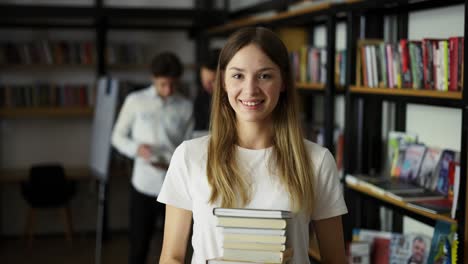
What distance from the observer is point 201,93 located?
14.1 ft

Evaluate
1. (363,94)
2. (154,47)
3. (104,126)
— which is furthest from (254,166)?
(154,47)

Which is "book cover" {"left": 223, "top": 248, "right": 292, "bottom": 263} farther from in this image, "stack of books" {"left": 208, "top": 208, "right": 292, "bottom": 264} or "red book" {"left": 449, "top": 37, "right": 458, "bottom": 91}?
"red book" {"left": 449, "top": 37, "right": 458, "bottom": 91}

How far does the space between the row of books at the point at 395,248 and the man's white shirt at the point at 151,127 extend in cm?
131

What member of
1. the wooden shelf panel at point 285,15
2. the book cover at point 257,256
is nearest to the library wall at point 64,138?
the wooden shelf panel at point 285,15

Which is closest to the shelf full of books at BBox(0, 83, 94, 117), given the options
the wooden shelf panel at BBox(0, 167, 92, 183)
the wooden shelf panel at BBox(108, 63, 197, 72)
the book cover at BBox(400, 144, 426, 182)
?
the wooden shelf panel at BBox(108, 63, 197, 72)

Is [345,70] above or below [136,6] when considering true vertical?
below

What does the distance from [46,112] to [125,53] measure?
39.8 inches

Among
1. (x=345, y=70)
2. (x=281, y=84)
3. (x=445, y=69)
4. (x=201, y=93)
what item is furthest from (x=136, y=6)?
(x=281, y=84)

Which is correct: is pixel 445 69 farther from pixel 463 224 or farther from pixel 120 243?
pixel 120 243

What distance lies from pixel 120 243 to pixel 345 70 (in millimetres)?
3628

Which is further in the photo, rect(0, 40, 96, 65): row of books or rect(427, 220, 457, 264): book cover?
rect(0, 40, 96, 65): row of books

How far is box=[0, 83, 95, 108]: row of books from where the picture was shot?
262 inches

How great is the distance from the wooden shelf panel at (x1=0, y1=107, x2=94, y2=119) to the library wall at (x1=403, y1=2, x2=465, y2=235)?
389cm

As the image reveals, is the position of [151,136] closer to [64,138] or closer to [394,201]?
[394,201]
